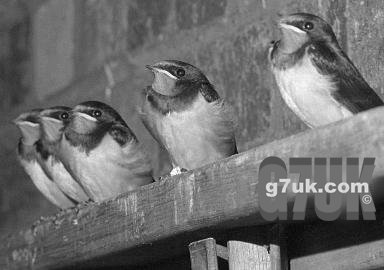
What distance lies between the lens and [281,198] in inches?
59.4

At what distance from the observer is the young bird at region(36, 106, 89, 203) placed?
2906mm

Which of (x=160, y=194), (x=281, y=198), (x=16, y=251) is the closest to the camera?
(x=281, y=198)

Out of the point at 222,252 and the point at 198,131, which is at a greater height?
the point at 198,131

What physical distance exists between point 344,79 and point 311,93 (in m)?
0.07

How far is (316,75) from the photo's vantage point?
79.2 inches

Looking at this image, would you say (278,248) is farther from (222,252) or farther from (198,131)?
(198,131)

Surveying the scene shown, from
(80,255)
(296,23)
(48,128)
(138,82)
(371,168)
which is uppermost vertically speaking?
(138,82)

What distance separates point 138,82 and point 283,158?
1.77 metres

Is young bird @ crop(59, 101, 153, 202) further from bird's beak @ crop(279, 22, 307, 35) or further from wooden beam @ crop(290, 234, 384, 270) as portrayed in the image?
wooden beam @ crop(290, 234, 384, 270)

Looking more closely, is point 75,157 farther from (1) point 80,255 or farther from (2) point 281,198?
(2) point 281,198

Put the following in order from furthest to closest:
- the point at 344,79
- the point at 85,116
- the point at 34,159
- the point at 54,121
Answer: the point at 34,159 < the point at 54,121 < the point at 85,116 < the point at 344,79

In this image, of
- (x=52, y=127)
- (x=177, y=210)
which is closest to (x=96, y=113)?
(x=52, y=127)

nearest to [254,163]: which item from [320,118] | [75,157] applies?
[320,118]

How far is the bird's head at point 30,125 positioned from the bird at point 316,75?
1.17 m
